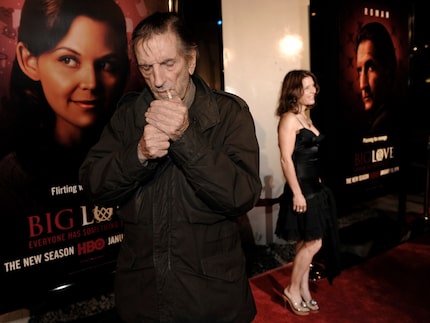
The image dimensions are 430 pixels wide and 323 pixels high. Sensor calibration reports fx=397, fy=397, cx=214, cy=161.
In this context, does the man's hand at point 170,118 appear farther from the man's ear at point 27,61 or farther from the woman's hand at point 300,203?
the woman's hand at point 300,203

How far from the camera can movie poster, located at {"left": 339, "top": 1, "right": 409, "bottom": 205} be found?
3.95m

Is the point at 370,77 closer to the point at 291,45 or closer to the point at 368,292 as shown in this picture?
the point at 291,45

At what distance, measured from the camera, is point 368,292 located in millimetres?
3270

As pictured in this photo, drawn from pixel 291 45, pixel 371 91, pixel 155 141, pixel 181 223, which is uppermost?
pixel 291 45

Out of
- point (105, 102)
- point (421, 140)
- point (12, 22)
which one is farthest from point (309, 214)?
point (421, 140)

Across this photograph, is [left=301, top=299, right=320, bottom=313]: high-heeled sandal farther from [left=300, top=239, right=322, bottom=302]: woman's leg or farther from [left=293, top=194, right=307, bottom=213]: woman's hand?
[left=293, top=194, right=307, bottom=213]: woman's hand

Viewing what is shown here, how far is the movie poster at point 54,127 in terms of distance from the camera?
2229mm

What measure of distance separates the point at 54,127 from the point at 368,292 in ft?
8.92

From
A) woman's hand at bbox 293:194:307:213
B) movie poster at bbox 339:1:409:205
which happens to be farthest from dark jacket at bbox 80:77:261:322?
movie poster at bbox 339:1:409:205

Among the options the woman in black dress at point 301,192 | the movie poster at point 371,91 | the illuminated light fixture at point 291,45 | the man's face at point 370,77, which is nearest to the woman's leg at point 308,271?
the woman in black dress at point 301,192

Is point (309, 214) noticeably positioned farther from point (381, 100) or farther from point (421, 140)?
point (421, 140)

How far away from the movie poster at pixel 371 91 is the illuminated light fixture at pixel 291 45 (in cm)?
47

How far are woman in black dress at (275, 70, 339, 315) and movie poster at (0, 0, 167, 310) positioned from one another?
1158mm

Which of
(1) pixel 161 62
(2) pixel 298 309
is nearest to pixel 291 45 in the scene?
(2) pixel 298 309
